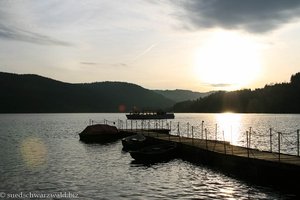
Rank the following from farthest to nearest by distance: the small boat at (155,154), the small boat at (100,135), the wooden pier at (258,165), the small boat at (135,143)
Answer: the small boat at (100,135) < the small boat at (135,143) < the small boat at (155,154) < the wooden pier at (258,165)

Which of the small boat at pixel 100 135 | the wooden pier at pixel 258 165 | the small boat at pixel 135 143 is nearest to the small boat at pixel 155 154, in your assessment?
the wooden pier at pixel 258 165

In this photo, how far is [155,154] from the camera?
5391 cm

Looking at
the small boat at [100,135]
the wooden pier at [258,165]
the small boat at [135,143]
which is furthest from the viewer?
the small boat at [100,135]

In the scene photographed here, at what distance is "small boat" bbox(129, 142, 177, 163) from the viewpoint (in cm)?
5344

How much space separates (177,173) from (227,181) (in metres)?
7.13

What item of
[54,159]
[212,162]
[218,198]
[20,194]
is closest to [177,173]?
[212,162]

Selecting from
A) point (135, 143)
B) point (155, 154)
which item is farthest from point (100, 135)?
point (155, 154)

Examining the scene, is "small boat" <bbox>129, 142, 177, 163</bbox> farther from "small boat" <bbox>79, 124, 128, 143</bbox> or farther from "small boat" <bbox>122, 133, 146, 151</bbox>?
"small boat" <bbox>79, 124, 128, 143</bbox>

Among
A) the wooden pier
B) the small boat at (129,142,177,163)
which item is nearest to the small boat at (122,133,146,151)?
the small boat at (129,142,177,163)

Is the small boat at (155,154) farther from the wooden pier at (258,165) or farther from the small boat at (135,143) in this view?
the small boat at (135,143)

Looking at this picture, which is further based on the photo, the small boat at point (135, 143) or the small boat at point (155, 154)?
the small boat at point (135, 143)

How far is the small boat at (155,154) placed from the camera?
53438 millimetres

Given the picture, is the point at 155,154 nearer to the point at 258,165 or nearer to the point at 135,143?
the point at 135,143

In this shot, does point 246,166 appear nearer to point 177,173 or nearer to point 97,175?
point 177,173
